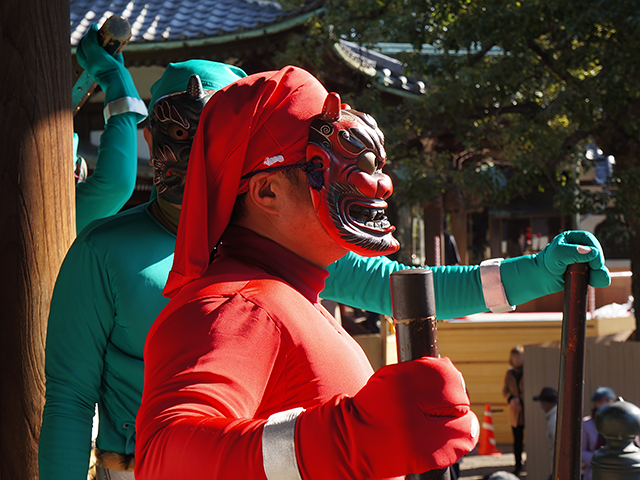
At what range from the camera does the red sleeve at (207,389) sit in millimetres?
740

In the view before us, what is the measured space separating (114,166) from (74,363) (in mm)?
791

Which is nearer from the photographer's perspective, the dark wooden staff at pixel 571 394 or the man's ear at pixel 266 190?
the man's ear at pixel 266 190

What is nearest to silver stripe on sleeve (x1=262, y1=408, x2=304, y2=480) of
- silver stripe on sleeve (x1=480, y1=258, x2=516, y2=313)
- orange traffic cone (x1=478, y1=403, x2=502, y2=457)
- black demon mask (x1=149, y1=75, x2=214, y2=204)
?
black demon mask (x1=149, y1=75, x2=214, y2=204)

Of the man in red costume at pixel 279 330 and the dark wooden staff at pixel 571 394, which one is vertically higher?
the man in red costume at pixel 279 330

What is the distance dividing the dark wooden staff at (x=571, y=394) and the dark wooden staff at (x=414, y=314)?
78 cm

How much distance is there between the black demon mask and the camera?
5.30ft

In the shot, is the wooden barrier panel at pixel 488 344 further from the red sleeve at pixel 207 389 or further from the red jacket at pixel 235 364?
the red sleeve at pixel 207 389

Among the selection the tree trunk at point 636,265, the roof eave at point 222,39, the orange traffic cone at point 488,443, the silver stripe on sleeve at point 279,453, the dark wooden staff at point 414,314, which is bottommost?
the orange traffic cone at point 488,443

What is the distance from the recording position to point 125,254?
158cm

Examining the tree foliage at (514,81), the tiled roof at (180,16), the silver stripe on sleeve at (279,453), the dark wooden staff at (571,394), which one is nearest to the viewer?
the silver stripe on sleeve at (279,453)

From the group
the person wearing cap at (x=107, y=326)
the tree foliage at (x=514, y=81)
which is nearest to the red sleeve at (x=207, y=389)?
the person wearing cap at (x=107, y=326)

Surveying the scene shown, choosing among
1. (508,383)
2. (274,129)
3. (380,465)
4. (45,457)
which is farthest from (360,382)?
(508,383)

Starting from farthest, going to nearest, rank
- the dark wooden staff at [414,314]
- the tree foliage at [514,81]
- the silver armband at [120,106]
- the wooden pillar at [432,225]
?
1. the wooden pillar at [432,225]
2. the tree foliage at [514,81]
3. the silver armband at [120,106]
4. the dark wooden staff at [414,314]

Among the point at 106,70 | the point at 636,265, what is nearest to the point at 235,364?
the point at 106,70
